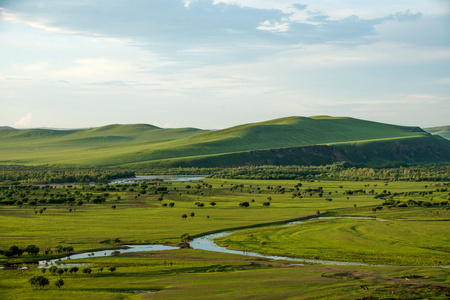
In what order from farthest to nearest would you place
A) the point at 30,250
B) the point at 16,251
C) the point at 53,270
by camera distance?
the point at 30,250 < the point at 16,251 < the point at 53,270

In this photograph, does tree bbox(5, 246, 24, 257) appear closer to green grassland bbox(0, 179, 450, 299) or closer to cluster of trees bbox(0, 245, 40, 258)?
cluster of trees bbox(0, 245, 40, 258)

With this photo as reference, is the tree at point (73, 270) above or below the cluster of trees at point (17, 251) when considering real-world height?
below

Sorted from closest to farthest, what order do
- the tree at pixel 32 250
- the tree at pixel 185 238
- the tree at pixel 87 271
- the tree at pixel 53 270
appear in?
the tree at pixel 87 271, the tree at pixel 53 270, the tree at pixel 32 250, the tree at pixel 185 238

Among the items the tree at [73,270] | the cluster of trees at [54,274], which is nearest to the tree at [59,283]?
the cluster of trees at [54,274]

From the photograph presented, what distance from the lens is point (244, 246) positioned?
2264 inches

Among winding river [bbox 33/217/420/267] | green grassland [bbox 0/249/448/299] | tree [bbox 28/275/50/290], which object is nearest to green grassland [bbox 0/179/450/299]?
green grassland [bbox 0/249/448/299]

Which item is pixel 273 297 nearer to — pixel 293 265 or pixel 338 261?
pixel 293 265

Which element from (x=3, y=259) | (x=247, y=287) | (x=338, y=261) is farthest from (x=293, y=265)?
(x=3, y=259)

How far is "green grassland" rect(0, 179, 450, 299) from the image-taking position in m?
39.7

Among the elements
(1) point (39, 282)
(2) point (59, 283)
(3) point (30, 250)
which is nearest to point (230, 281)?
(2) point (59, 283)

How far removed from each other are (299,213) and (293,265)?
1470 inches

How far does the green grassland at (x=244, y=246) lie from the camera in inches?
1563

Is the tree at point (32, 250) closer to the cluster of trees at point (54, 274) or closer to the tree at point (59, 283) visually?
the cluster of trees at point (54, 274)

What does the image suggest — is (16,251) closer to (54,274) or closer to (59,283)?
(54,274)
